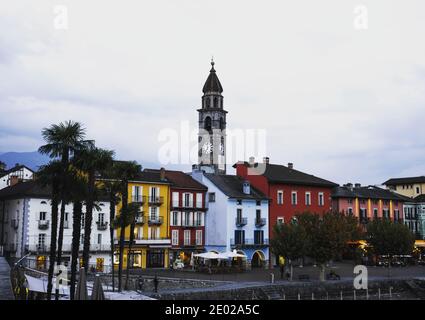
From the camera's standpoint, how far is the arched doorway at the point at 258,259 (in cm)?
6962

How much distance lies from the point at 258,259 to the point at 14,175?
33.6 meters

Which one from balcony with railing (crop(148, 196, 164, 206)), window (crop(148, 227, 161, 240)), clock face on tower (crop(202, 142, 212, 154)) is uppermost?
A: clock face on tower (crop(202, 142, 212, 154))

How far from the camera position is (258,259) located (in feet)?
230

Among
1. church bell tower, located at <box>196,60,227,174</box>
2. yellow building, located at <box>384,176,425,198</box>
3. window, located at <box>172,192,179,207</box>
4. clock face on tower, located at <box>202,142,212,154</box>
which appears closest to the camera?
window, located at <box>172,192,179,207</box>

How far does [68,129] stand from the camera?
34000 millimetres

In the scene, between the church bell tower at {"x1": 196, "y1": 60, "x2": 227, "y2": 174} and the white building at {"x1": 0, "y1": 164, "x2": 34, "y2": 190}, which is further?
the church bell tower at {"x1": 196, "y1": 60, "x2": 227, "y2": 174}

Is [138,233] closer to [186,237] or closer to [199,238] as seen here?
[186,237]

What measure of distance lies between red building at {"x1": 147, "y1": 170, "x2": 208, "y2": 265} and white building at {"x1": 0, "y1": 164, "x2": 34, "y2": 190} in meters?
19.2

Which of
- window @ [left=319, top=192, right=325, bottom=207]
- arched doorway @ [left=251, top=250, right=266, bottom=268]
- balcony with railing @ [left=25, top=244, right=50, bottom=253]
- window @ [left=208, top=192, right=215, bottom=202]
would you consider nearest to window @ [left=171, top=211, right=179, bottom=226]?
window @ [left=208, top=192, right=215, bottom=202]

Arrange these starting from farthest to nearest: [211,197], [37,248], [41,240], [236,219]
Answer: [211,197] → [236,219] → [41,240] → [37,248]

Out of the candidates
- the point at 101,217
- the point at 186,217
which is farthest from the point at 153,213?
the point at 101,217

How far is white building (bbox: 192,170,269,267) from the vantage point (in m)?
67.7

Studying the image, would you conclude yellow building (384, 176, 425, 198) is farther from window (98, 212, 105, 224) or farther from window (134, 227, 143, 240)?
window (98, 212, 105, 224)
